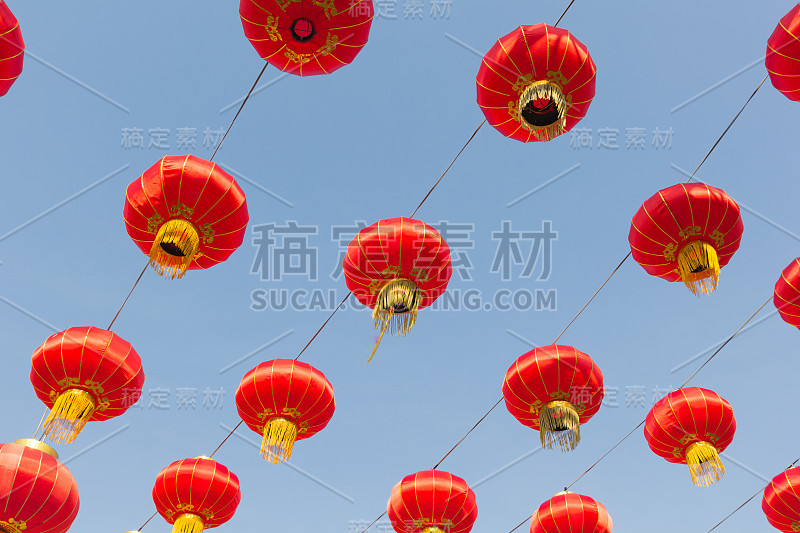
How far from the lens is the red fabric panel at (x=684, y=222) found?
5.04 m

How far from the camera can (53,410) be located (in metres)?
5.10

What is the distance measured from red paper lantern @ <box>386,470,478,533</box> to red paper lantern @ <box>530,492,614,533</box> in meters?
0.65

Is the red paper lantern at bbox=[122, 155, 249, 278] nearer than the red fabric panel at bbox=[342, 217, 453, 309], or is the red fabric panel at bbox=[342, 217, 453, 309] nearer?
the red paper lantern at bbox=[122, 155, 249, 278]

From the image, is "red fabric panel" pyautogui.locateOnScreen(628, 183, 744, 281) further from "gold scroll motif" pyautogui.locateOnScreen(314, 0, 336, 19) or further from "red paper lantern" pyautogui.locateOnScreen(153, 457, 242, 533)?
"red paper lantern" pyautogui.locateOnScreen(153, 457, 242, 533)

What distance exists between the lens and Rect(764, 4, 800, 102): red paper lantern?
4613mm

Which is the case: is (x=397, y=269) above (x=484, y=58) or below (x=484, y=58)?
below

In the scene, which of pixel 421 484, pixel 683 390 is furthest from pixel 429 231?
pixel 683 390

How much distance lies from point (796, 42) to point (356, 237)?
3340 millimetres

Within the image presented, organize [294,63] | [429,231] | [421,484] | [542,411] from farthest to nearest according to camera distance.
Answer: [421,484], [542,411], [429,231], [294,63]

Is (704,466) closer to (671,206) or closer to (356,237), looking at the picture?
(671,206)

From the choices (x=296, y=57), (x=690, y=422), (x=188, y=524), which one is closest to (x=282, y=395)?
(x=188, y=524)

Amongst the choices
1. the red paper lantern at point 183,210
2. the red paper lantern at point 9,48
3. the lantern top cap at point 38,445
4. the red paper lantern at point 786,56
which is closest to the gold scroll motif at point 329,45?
the red paper lantern at point 183,210

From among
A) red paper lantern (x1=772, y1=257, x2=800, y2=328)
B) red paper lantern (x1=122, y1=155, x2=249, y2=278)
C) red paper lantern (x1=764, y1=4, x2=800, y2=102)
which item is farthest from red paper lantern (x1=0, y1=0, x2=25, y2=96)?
red paper lantern (x1=772, y1=257, x2=800, y2=328)

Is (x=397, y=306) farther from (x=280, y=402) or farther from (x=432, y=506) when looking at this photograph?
(x=432, y=506)
